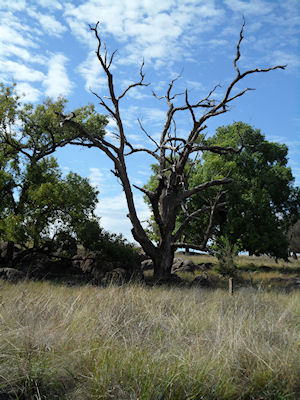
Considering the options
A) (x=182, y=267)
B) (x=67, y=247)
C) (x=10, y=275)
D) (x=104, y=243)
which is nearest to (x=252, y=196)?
(x=182, y=267)

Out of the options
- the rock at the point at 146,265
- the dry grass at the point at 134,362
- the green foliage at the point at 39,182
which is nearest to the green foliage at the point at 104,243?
the green foliage at the point at 39,182

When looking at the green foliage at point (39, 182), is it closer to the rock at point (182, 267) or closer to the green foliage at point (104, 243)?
the green foliage at point (104, 243)

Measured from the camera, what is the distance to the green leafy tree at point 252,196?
23.8 metres

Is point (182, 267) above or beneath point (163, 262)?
beneath

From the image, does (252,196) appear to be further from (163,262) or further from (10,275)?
(10,275)

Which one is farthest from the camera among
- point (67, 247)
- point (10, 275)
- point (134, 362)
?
point (67, 247)

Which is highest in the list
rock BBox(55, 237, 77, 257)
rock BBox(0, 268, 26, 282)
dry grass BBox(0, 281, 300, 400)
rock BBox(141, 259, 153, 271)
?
rock BBox(55, 237, 77, 257)

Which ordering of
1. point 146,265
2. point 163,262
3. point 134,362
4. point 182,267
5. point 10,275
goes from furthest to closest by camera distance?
point 146,265
point 182,267
point 163,262
point 10,275
point 134,362

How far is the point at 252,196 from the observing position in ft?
77.9

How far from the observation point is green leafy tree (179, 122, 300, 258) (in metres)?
23.8

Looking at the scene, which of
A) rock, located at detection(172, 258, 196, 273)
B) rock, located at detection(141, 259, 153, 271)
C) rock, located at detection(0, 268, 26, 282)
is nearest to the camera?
rock, located at detection(0, 268, 26, 282)

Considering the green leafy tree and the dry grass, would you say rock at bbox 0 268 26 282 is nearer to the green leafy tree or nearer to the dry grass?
the dry grass

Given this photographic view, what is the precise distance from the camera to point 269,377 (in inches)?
175

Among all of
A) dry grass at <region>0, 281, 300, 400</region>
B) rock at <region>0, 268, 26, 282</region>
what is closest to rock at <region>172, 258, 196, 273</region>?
rock at <region>0, 268, 26, 282</region>
